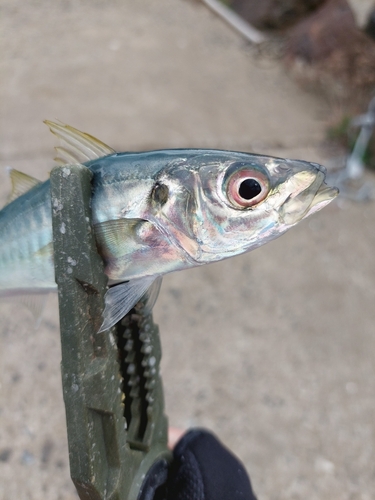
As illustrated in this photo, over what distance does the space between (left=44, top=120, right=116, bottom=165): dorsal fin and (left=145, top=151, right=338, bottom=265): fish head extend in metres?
0.20

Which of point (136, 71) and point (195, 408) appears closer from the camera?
point (195, 408)

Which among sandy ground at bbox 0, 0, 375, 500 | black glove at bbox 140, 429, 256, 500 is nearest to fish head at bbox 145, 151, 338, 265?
black glove at bbox 140, 429, 256, 500

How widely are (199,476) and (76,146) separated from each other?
954 mm

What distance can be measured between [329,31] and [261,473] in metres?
5.26


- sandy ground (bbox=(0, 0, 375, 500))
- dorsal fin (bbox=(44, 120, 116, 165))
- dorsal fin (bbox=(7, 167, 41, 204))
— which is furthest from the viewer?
sandy ground (bbox=(0, 0, 375, 500))

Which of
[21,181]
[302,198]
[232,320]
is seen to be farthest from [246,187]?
[232,320]

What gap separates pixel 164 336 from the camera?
240 cm

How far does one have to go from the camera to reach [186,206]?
95 cm

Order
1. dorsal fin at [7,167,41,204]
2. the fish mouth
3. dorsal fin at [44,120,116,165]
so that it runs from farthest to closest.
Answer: dorsal fin at [7,167,41,204] < dorsal fin at [44,120,116,165] < the fish mouth

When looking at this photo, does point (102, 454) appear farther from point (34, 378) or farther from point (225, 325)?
point (225, 325)

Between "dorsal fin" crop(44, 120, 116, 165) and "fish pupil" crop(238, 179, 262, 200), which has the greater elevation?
"dorsal fin" crop(44, 120, 116, 165)

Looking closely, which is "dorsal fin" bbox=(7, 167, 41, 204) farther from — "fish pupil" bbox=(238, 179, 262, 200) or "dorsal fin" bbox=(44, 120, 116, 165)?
"fish pupil" bbox=(238, 179, 262, 200)

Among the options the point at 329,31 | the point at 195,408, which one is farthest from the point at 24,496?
the point at 329,31

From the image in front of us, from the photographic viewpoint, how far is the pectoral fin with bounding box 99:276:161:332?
941mm
